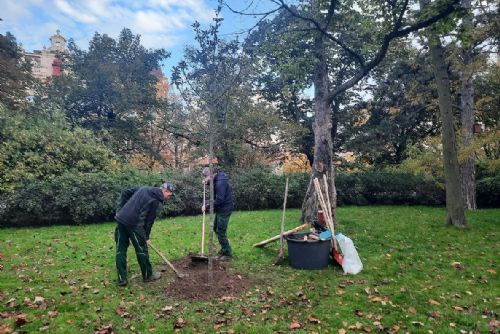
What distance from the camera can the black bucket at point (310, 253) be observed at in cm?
688

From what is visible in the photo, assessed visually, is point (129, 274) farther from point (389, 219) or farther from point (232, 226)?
point (389, 219)

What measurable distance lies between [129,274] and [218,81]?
399 cm

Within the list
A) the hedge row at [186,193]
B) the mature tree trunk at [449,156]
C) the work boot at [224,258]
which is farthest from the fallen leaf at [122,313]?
the mature tree trunk at [449,156]

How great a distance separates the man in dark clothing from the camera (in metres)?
5.93

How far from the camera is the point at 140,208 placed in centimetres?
595

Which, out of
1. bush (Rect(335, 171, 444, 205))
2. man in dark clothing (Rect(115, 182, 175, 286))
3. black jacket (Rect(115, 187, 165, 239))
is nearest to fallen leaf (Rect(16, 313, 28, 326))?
man in dark clothing (Rect(115, 182, 175, 286))

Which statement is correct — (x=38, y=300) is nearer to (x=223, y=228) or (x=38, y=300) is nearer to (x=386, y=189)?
(x=223, y=228)

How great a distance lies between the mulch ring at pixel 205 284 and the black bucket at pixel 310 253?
1208mm

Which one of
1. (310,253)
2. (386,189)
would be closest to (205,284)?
(310,253)

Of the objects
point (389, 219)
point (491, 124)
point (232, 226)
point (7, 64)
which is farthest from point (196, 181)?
point (491, 124)

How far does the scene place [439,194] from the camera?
17.6m

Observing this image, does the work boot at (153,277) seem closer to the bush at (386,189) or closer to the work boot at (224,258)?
the work boot at (224,258)

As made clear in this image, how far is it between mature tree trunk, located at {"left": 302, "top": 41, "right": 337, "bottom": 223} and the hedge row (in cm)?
595

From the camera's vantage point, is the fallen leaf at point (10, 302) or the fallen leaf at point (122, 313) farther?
the fallen leaf at point (10, 302)
